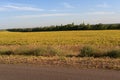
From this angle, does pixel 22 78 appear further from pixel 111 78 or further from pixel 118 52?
pixel 118 52

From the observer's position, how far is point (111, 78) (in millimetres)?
7719

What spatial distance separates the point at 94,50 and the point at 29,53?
4.04m

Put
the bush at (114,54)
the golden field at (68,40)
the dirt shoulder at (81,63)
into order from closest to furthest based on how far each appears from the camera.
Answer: the dirt shoulder at (81,63), the bush at (114,54), the golden field at (68,40)

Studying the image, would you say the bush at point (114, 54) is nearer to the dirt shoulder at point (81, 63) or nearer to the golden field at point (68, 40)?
the dirt shoulder at point (81, 63)

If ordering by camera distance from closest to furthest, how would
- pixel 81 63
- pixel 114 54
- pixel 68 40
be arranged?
1. pixel 81 63
2. pixel 114 54
3. pixel 68 40

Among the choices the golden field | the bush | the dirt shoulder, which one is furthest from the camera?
the golden field

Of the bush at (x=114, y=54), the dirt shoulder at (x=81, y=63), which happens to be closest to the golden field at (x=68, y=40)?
the bush at (x=114, y=54)

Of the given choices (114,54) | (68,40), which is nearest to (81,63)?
(114,54)

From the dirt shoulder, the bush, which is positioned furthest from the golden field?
the dirt shoulder

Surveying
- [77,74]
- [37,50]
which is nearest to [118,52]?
[37,50]

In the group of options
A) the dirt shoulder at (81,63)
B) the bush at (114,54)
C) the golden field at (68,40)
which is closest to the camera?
the dirt shoulder at (81,63)

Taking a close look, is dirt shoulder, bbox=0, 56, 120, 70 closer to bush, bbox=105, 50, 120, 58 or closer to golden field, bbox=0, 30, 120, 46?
bush, bbox=105, 50, 120, 58

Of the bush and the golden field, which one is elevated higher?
the bush

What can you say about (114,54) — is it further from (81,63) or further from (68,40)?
(68,40)
